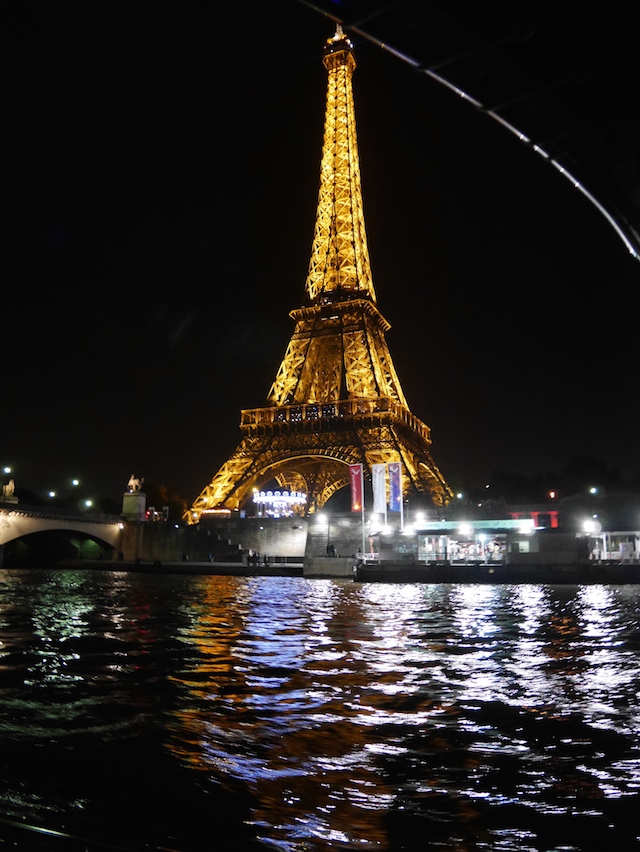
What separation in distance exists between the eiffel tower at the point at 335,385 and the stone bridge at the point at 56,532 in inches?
338

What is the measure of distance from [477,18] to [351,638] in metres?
13.0

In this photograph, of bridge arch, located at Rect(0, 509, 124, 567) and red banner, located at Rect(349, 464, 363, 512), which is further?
bridge arch, located at Rect(0, 509, 124, 567)

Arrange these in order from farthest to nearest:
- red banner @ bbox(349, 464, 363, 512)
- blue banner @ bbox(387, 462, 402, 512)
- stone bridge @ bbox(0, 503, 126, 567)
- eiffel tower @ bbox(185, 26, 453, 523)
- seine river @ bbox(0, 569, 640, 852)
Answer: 1. eiffel tower @ bbox(185, 26, 453, 523)
2. stone bridge @ bbox(0, 503, 126, 567)
3. red banner @ bbox(349, 464, 363, 512)
4. blue banner @ bbox(387, 462, 402, 512)
5. seine river @ bbox(0, 569, 640, 852)

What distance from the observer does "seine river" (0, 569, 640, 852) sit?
464 centimetres

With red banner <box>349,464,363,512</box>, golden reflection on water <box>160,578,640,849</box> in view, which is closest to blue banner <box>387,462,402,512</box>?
red banner <box>349,464,363,512</box>

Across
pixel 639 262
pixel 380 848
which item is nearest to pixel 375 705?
pixel 380 848

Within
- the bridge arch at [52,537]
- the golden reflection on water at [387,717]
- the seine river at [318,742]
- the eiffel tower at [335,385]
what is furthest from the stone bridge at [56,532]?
the golden reflection on water at [387,717]

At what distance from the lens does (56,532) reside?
73.7 meters

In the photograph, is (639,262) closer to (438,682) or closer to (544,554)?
(438,682)

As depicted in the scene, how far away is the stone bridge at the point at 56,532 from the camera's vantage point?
2347 inches

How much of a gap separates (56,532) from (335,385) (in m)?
34.1

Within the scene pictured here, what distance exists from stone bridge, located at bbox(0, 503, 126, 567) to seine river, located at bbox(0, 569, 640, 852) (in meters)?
48.9

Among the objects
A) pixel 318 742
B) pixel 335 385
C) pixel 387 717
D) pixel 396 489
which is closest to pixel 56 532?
pixel 335 385

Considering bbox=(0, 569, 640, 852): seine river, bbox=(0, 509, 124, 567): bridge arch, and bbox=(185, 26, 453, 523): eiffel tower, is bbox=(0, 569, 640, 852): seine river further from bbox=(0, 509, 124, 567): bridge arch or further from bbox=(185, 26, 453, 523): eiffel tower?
bbox=(0, 509, 124, 567): bridge arch
